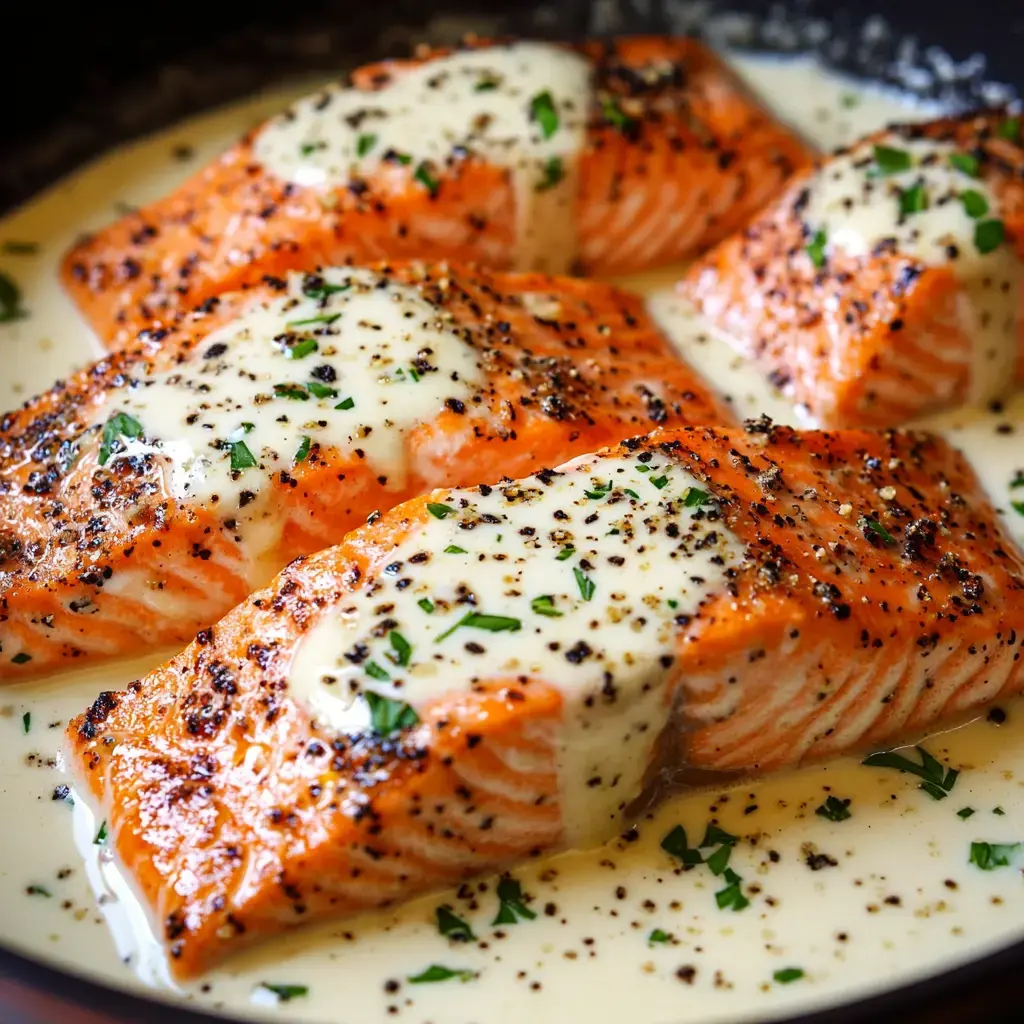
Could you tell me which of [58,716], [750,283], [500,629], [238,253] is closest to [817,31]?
[750,283]

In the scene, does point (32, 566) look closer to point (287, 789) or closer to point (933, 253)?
point (287, 789)

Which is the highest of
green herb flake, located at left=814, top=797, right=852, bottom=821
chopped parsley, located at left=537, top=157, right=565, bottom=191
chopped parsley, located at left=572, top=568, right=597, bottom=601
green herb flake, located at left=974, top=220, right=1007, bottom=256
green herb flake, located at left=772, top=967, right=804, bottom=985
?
chopped parsley, located at left=537, top=157, right=565, bottom=191

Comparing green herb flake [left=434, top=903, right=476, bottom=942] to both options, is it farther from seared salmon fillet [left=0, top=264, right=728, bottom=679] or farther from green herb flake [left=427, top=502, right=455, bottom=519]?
seared salmon fillet [left=0, top=264, right=728, bottom=679]

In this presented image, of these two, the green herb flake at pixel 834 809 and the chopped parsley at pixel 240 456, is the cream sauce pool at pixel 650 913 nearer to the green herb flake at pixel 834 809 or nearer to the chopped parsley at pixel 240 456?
the green herb flake at pixel 834 809

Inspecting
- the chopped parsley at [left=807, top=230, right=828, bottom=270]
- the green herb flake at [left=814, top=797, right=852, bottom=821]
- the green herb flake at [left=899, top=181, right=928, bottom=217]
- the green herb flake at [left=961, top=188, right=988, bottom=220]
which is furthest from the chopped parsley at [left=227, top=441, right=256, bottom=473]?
the green herb flake at [left=961, top=188, right=988, bottom=220]

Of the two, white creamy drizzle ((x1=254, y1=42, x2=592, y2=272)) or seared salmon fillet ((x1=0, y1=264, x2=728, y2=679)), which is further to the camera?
white creamy drizzle ((x1=254, y1=42, x2=592, y2=272))

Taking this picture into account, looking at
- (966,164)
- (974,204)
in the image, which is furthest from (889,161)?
(974,204)
